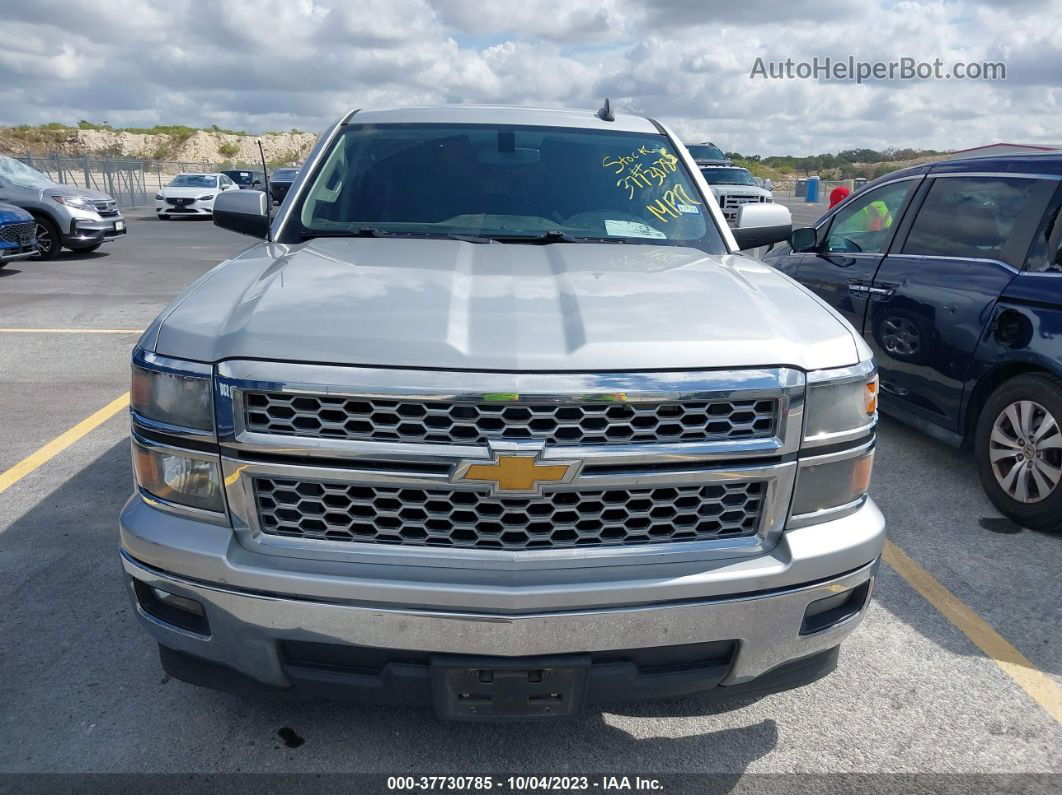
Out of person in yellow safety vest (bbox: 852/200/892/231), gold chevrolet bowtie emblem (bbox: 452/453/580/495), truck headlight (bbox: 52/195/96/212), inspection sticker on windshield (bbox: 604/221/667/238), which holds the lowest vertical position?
truck headlight (bbox: 52/195/96/212)

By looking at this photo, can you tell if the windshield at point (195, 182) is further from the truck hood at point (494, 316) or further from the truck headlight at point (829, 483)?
the truck headlight at point (829, 483)

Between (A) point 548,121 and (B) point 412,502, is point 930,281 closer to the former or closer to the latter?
(A) point 548,121

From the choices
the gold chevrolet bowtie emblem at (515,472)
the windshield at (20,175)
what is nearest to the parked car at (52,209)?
the windshield at (20,175)

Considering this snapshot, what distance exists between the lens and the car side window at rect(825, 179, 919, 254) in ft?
18.2

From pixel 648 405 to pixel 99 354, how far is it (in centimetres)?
698

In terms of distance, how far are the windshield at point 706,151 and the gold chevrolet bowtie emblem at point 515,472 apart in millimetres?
25987

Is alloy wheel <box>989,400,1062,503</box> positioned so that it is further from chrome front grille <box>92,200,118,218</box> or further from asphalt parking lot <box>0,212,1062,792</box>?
chrome front grille <box>92,200,118,218</box>

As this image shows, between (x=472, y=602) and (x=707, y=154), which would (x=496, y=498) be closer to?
(x=472, y=602)

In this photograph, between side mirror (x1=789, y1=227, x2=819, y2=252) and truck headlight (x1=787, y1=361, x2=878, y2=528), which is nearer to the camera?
truck headlight (x1=787, y1=361, x2=878, y2=528)

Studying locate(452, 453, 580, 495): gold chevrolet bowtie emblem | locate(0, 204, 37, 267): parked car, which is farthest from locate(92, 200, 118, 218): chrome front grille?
locate(452, 453, 580, 495): gold chevrolet bowtie emblem

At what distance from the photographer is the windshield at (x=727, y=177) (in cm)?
2309

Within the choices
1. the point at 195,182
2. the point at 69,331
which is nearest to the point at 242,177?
the point at 195,182

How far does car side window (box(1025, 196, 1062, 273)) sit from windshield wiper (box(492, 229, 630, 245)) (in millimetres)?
2261

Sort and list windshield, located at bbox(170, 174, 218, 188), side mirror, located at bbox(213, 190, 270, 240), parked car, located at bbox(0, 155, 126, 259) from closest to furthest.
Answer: side mirror, located at bbox(213, 190, 270, 240) < parked car, located at bbox(0, 155, 126, 259) < windshield, located at bbox(170, 174, 218, 188)
